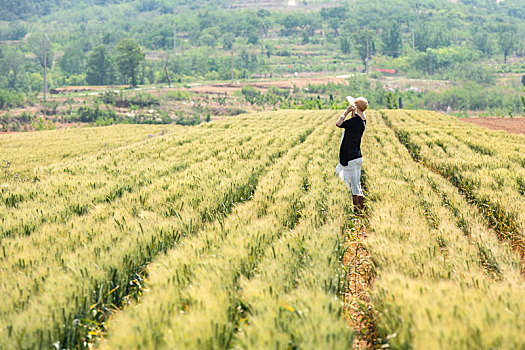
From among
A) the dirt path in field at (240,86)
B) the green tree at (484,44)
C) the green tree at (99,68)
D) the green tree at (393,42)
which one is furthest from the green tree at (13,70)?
the green tree at (484,44)

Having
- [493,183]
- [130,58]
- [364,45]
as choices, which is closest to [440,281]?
[493,183]

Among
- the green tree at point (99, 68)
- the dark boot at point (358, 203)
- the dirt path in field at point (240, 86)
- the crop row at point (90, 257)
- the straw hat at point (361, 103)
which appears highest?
the green tree at point (99, 68)

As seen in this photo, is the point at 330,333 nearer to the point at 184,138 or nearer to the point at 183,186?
the point at 183,186

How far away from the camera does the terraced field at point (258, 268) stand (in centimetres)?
209

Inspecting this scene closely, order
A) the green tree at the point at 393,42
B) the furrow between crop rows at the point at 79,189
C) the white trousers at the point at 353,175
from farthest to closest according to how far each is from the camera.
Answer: the green tree at the point at 393,42
the white trousers at the point at 353,175
the furrow between crop rows at the point at 79,189

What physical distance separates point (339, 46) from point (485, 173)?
562 ft

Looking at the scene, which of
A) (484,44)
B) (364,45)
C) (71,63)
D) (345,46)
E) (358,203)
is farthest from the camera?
(484,44)

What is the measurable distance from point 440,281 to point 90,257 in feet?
9.70

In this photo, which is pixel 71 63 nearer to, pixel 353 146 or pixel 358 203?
pixel 353 146

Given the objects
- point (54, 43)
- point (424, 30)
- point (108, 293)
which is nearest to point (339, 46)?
point (424, 30)

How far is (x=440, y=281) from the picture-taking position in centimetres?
276

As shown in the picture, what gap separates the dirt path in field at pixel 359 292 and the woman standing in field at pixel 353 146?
897mm

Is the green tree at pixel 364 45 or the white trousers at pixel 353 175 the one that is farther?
the green tree at pixel 364 45

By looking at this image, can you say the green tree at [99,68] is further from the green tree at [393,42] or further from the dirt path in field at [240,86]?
the green tree at [393,42]
